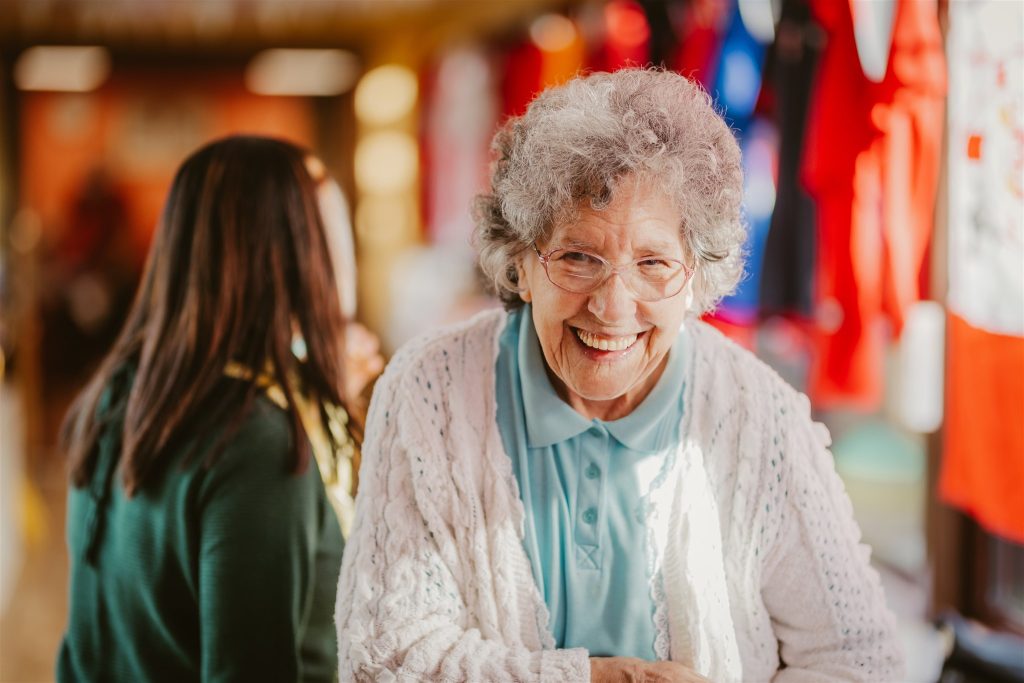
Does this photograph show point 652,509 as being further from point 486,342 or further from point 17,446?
point 17,446

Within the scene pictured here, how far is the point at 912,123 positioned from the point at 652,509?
136 centimetres

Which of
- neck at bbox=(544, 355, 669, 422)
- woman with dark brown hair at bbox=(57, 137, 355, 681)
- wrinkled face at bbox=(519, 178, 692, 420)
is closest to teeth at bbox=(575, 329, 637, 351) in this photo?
wrinkled face at bbox=(519, 178, 692, 420)

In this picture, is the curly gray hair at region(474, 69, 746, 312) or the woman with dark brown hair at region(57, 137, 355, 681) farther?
the woman with dark brown hair at region(57, 137, 355, 681)

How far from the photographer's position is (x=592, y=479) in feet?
3.94

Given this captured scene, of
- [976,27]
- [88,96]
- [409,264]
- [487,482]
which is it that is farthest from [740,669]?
[88,96]

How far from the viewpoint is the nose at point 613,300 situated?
1112mm

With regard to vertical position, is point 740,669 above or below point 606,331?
below

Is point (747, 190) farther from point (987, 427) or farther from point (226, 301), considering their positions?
point (226, 301)

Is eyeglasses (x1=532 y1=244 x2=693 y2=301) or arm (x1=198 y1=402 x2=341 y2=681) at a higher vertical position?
eyeglasses (x1=532 y1=244 x2=693 y2=301)

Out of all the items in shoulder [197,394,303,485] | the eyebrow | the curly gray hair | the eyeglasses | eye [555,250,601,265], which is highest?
the curly gray hair

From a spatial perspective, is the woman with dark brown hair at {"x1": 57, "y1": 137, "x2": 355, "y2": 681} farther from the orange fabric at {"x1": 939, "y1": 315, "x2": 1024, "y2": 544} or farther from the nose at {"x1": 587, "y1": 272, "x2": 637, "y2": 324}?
the orange fabric at {"x1": 939, "y1": 315, "x2": 1024, "y2": 544}

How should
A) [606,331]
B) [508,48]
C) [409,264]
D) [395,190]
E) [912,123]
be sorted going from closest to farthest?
[606,331]
[912,123]
[508,48]
[409,264]
[395,190]

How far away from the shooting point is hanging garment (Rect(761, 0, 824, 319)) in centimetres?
253

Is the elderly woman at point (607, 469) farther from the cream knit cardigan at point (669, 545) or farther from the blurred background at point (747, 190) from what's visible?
the blurred background at point (747, 190)
